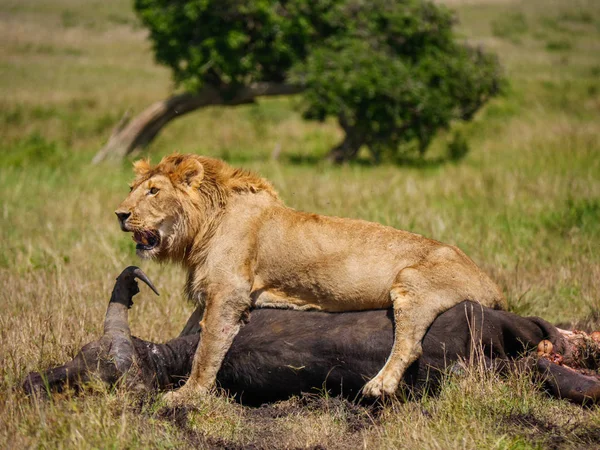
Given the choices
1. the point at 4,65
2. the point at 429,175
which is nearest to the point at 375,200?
the point at 429,175

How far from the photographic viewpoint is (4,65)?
3525cm

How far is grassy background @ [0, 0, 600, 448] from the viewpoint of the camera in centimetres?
444

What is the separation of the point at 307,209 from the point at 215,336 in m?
5.02

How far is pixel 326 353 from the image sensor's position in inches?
202

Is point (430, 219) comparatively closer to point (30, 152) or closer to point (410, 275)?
point (410, 275)

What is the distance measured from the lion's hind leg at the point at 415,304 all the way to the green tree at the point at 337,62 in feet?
33.6

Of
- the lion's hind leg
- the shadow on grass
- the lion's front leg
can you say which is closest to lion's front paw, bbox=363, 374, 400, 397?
the lion's hind leg

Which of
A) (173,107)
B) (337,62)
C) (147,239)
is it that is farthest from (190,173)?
(173,107)

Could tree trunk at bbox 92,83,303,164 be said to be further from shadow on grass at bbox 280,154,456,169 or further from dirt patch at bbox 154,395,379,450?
dirt patch at bbox 154,395,379,450

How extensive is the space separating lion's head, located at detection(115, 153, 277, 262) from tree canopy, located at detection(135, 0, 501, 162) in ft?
32.2

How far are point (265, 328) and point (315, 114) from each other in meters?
10.9

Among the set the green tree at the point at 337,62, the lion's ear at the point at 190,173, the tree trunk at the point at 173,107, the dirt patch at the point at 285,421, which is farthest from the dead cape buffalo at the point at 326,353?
the tree trunk at the point at 173,107

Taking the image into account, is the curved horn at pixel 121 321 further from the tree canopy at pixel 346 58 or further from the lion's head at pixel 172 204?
the tree canopy at pixel 346 58

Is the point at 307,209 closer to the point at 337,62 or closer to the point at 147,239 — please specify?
the point at 147,239
